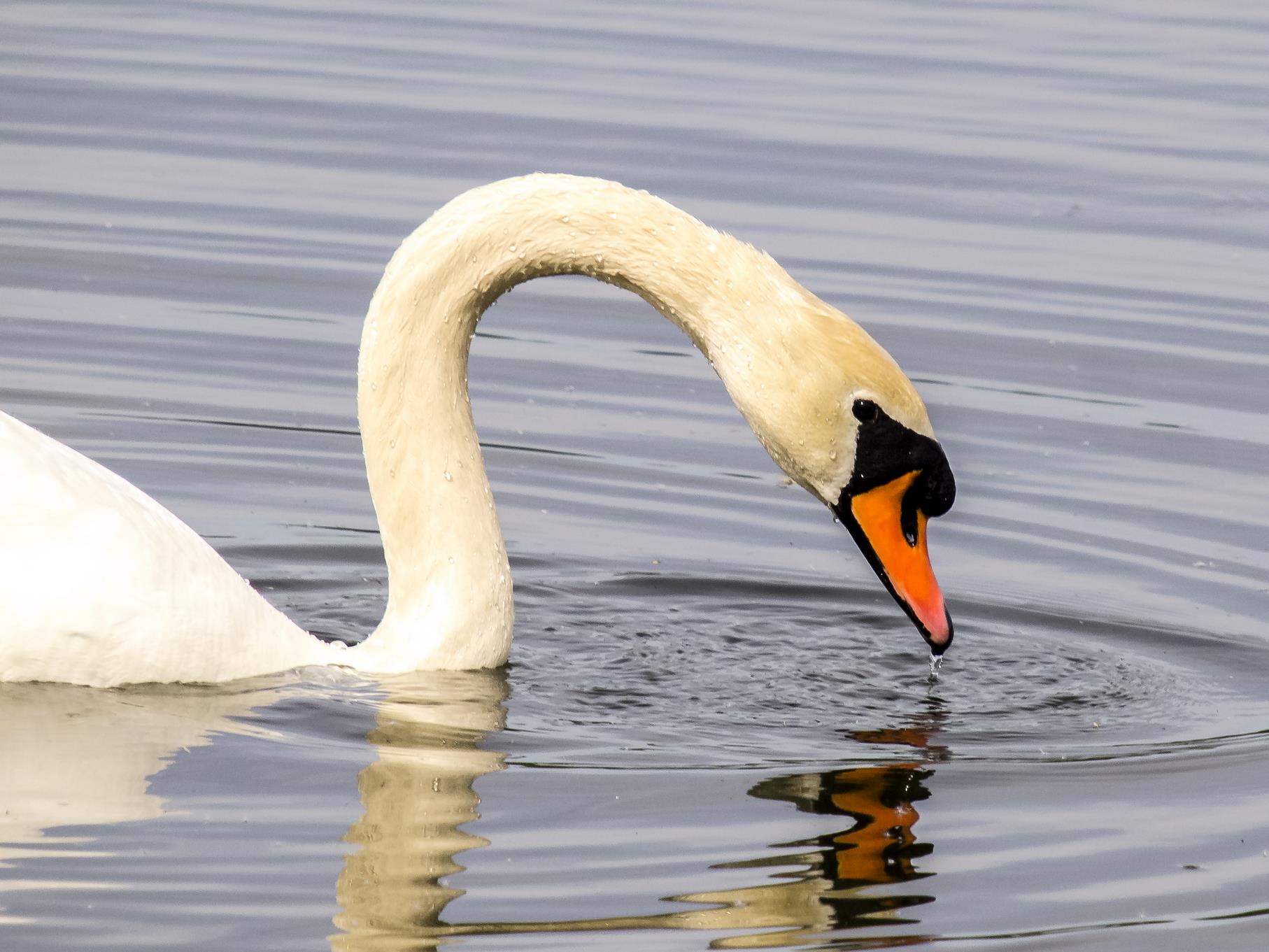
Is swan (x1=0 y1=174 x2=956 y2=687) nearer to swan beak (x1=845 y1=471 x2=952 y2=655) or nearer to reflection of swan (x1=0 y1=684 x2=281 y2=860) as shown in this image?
swan beak (x1=845 y1=471 x2=952 y2=655)

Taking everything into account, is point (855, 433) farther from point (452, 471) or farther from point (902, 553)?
point (452, 471)

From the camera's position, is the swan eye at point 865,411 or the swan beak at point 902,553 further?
the swan beak at point 902,553

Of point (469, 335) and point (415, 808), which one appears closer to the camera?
point (415, 808)

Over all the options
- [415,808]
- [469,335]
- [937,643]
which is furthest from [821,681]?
[415,808]

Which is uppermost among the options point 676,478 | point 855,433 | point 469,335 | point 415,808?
point 469,335

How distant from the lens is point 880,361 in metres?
7.40

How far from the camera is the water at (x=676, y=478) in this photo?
20.5 feet

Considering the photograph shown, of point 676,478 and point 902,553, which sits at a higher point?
point 676,478

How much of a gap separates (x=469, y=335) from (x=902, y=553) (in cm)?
158

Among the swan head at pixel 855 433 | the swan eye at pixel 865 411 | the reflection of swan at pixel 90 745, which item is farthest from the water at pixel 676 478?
the swan eye at pixel 865 411

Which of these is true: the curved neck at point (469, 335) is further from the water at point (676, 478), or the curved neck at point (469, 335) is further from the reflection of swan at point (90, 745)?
the reflection of swan at point (90, 745)

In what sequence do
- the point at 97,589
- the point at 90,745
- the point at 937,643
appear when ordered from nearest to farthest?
1. the point at 90,745
2. the point at 97,589
3. the point at 937,643

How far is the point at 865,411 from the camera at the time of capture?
24.3 feet

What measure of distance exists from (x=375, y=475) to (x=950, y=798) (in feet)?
7.65
